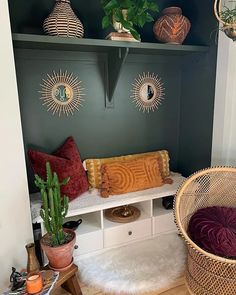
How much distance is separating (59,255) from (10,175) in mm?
564

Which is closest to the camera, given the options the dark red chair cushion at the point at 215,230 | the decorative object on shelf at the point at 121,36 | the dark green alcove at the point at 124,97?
the dark red chair cushion at the point at 215,230

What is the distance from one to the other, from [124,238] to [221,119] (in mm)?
1225

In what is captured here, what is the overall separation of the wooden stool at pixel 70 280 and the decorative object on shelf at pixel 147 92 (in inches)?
58.2

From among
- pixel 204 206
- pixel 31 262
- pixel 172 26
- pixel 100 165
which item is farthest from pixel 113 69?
pixel 31 262

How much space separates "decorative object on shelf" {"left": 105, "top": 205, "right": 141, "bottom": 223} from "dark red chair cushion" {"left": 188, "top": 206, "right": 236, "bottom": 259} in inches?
22.7

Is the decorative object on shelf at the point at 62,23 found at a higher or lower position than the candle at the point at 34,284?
higher

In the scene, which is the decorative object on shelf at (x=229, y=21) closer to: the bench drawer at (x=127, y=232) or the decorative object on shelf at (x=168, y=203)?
the decorative object on shelf at (x=168, y=203)

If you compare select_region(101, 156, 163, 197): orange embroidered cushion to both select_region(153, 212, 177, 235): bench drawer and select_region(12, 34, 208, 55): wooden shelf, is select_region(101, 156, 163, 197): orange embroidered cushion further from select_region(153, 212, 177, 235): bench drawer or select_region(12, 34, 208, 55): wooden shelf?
select_region(12, 34, 208, 55): wooden shelf

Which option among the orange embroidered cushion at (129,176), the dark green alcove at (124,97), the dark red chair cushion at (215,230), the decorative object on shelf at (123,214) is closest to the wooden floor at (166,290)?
the dark red chair cushion at (215,230)

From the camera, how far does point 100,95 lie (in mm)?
2154

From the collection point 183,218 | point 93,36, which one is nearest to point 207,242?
point 183,218

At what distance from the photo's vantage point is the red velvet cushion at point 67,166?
1805 mm

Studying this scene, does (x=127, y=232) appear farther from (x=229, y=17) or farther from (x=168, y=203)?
(x=229, y=17)

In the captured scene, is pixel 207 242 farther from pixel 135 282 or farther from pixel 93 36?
pixel 93 36
